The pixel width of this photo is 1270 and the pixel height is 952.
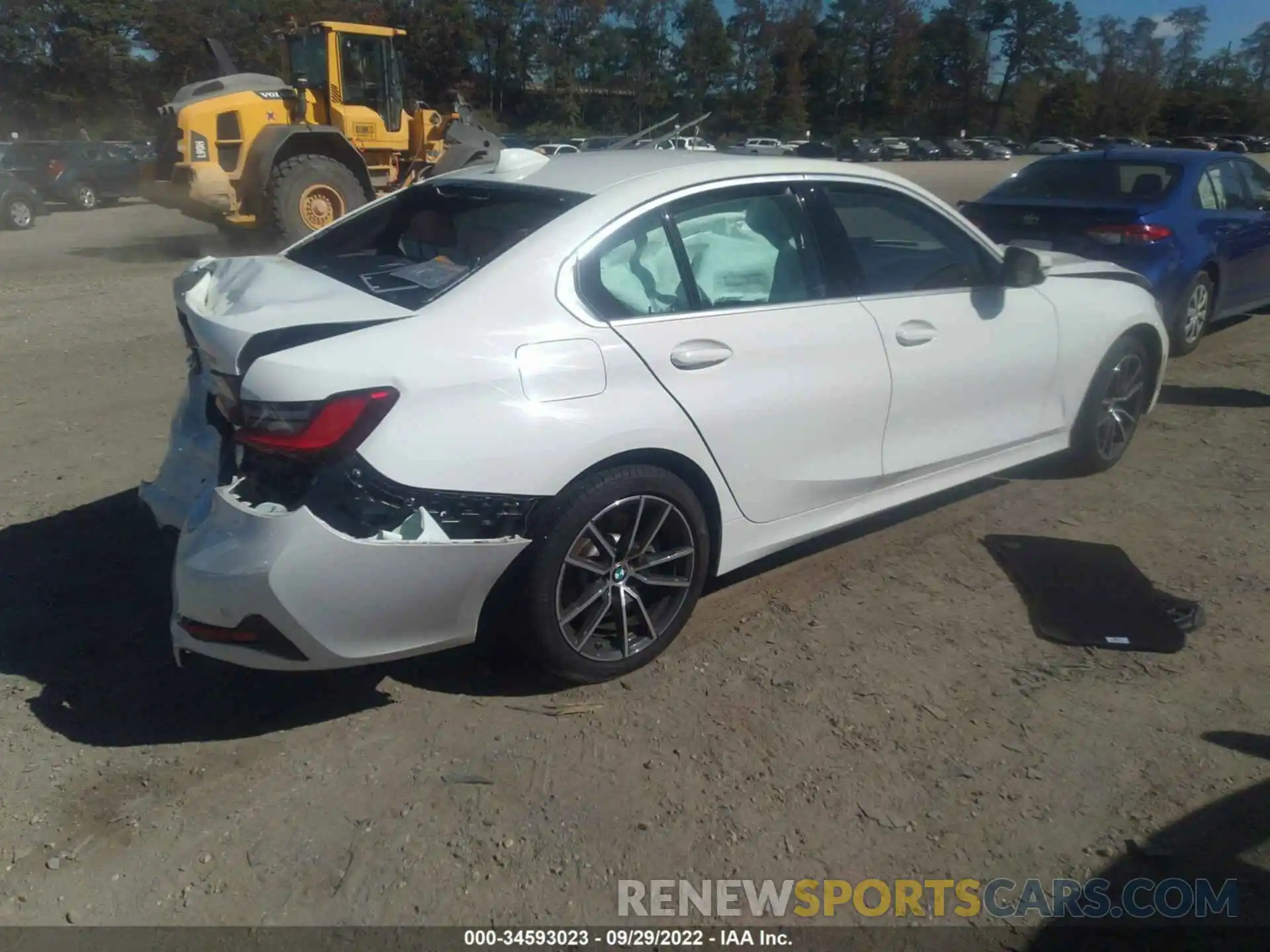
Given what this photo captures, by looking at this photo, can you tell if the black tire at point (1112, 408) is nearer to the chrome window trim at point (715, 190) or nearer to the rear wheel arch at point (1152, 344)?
the rear wheel arch at point (1152, 344)

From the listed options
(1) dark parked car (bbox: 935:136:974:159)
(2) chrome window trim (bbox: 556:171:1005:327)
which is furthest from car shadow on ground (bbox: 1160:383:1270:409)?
(1) dark parked car (bbox: 935:136:974:159)

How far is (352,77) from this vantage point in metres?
14.6

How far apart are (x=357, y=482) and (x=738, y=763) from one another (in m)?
1.41

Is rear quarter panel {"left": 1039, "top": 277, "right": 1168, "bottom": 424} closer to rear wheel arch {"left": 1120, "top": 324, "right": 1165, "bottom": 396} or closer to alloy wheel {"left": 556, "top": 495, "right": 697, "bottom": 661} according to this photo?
rear wheel arch {"left": 1120, "top": 324, "right": 1165, "bottom": 396}

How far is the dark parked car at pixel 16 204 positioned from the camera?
19812mm

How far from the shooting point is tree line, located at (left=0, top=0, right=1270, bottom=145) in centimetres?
4869

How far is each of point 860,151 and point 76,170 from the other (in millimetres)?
43190

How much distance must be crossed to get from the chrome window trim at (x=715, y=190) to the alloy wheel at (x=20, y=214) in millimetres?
20185

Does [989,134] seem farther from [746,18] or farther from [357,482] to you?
[357,482]

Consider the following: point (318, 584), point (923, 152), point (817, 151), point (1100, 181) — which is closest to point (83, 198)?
point (1100, 181)

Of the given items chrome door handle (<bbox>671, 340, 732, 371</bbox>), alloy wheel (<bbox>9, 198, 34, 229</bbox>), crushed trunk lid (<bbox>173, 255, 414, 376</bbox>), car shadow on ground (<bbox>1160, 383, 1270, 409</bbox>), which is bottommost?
alloy wheel (<bbox>9, 198, 34, 229</bbox>)

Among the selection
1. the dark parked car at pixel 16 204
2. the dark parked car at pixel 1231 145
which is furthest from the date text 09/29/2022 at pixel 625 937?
the dark parked car at pixel 1231 145

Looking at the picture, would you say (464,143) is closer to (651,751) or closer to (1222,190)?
(1222,190)

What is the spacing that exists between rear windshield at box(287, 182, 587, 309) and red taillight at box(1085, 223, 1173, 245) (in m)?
5.18
